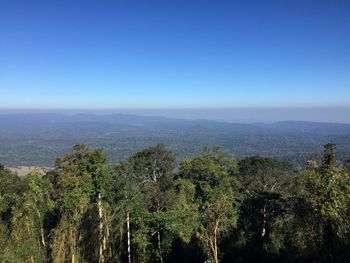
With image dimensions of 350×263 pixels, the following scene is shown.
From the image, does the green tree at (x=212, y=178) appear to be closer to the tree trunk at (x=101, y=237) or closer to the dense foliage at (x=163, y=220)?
the dense foliage at (x=163, y=220)

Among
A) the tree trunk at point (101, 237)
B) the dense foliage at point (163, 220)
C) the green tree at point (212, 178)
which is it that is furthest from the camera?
the green tree at point (212, 178)

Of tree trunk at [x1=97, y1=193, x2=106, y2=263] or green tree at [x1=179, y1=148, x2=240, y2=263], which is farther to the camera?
green tree at [x1=179, y1=148, x2=240, y2=263]

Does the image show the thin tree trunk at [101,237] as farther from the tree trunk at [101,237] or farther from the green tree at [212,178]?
the green tree at [212,178]

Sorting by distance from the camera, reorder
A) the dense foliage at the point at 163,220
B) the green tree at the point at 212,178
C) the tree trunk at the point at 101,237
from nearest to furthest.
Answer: the dense foliage at the point at 163,220, the tree trunk at the point at 101,237, the green tree at the point at 212,178

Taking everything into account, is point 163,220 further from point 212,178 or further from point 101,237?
point 212,178

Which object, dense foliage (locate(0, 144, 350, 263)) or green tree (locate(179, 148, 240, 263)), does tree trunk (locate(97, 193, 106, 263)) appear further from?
green tree (locate(179, 148, 240, 263))

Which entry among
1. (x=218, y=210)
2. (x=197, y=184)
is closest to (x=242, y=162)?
(x=197, y=184)

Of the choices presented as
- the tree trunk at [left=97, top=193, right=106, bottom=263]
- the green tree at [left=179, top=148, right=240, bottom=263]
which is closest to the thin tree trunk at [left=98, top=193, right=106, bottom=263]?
the tree trunk at [left=97, top=193, right=106, bottom=263]

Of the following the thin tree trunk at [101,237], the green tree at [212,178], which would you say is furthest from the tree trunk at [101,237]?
the green tree at [212,178]

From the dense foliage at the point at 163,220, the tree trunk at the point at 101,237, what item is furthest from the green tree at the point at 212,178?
the tree trunk at the point at 101,237

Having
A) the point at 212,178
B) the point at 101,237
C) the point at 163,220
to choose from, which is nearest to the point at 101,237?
the point at 101,237

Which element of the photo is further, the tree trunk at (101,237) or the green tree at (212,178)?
the green tree at (212,178)
